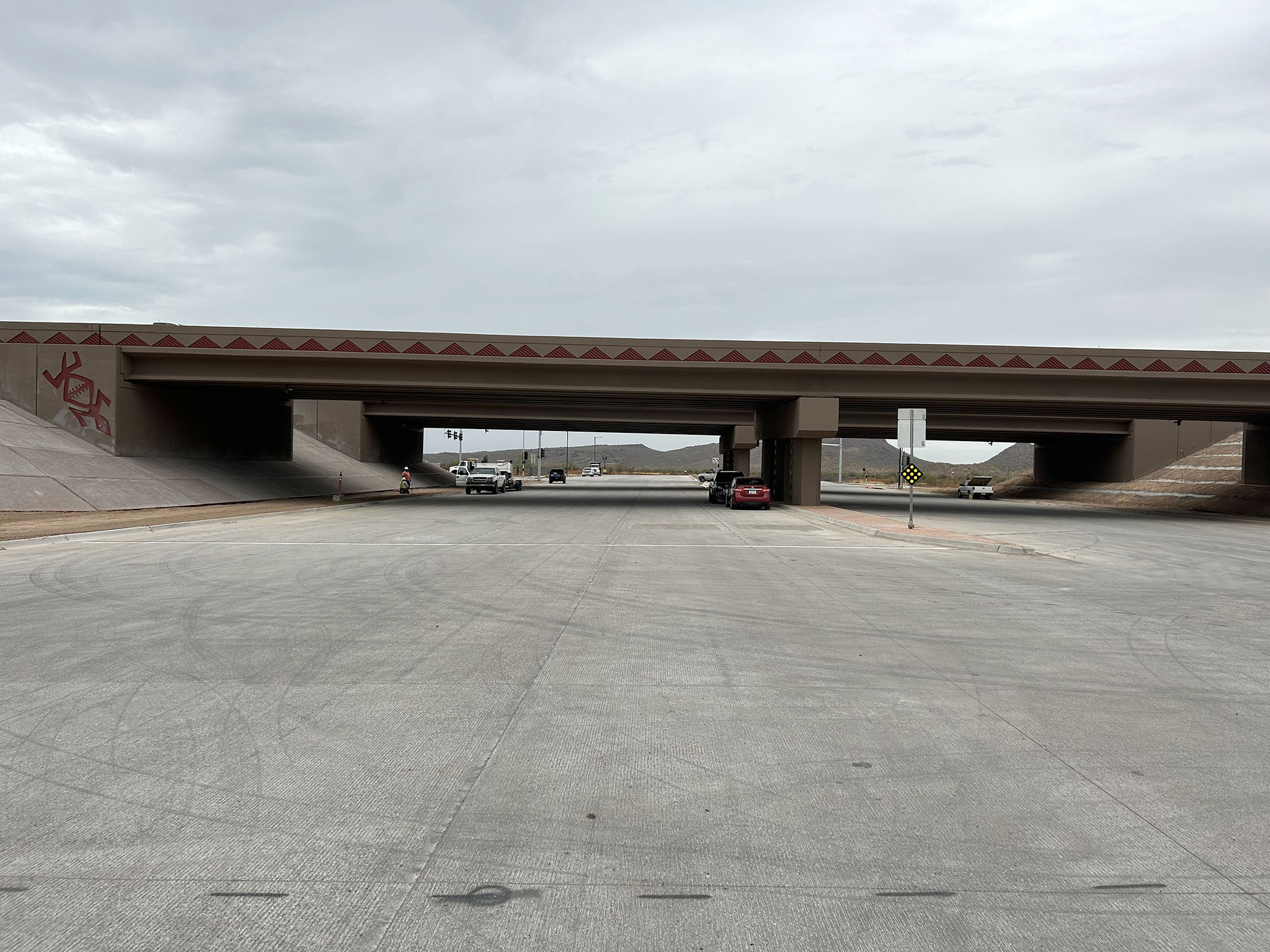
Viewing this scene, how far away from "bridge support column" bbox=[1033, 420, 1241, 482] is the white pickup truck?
296 inches

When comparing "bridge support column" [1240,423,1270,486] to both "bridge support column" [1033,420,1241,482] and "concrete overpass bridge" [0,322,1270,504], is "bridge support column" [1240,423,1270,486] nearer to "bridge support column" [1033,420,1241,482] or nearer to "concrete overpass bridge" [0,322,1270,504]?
"concrete overpass bridge" [0,322,1270,504]

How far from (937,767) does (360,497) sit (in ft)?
154

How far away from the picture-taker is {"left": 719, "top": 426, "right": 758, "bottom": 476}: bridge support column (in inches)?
3187

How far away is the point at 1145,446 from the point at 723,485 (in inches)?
1353

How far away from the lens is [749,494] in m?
44.7

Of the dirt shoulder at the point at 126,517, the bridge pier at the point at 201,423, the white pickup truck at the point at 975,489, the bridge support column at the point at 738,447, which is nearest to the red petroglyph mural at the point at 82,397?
the bridge pier at the point at 201,423

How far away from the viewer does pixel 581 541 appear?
947 inches

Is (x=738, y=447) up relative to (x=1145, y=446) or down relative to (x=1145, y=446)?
down

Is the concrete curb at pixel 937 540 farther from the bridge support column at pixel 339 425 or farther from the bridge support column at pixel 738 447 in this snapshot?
the bridge support column at pixel 738 447

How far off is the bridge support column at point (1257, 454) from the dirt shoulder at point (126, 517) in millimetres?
49053

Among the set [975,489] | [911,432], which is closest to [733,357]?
[911,432]

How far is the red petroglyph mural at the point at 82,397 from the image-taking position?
38.8 meters

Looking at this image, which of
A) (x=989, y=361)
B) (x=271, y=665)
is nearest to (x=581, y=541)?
(x=271, y=665)

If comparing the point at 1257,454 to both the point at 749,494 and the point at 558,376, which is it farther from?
the point at 558,376
